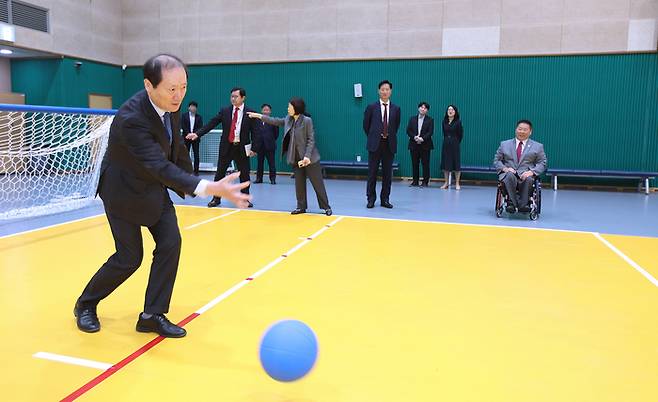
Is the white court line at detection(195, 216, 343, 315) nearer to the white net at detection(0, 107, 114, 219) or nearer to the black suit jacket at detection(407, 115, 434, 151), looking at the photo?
Result: the white net at detection(0, 107, 114, 219)

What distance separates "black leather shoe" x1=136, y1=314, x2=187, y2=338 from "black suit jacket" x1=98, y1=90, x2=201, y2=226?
61 cm

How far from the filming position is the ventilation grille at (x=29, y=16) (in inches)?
474

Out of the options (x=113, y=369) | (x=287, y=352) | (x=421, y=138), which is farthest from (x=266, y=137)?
(x=287, y=352)

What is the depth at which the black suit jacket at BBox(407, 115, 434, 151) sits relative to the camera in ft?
39.5

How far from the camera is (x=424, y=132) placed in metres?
12.1

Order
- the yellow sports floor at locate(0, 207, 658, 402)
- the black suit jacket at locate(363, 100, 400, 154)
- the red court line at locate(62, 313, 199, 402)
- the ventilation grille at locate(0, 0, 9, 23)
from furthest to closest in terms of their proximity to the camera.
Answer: the ventilation grille at locate(0, 0, 9, 23) → the black suit jacket at locate(363, 100, 400, 154) → the yellow sports floor at locate(0, 207, 658, 402) → the red court line at locate(62, 313, 199, 402)

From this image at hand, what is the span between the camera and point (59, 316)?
342 cm

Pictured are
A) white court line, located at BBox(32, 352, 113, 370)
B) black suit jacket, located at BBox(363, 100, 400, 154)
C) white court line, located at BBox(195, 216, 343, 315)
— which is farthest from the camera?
black suit jacket, located at BBox(363, 100, 400, 154)

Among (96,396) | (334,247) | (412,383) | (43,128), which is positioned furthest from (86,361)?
(43,128)

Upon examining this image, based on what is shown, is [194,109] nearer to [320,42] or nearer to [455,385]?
[320,42]

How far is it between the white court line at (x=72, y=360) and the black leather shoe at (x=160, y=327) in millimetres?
436

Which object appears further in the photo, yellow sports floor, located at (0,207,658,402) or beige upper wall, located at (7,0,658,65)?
beige upper wall, located at (7,0,658,65)

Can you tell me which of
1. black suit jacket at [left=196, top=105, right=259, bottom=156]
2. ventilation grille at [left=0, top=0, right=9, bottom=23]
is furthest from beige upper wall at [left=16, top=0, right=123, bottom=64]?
black suit jacket at [left=196, top=105, right=259, bottom=156]

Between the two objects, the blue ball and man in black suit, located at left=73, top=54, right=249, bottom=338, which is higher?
man in black suit, located at left=73, top=54, right=249, bottom=338
